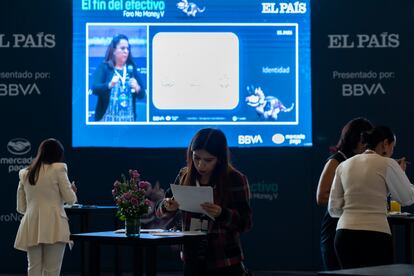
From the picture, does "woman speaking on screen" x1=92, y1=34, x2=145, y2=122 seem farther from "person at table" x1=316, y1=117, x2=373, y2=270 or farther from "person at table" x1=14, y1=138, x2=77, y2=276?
"person at table" x1=316, y1=117, x2=373, y2=270

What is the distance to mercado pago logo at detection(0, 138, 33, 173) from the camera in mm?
10352

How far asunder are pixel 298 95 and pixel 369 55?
97cm

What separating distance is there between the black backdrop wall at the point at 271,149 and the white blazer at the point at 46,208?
215 centimetres

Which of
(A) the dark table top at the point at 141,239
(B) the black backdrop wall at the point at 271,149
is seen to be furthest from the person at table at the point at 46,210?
(A) the dark table top at the point at 141,239

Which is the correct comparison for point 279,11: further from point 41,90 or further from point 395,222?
point 395,222

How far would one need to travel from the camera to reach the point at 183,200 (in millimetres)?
4762

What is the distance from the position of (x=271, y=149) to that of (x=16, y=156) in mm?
2887

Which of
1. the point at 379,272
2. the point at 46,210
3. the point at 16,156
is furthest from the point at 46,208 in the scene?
the point at 379,272

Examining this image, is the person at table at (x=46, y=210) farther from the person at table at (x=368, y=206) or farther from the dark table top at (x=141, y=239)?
the person at table at (x=368, y=206)

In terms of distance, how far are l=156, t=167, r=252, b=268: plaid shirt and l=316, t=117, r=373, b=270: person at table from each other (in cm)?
135

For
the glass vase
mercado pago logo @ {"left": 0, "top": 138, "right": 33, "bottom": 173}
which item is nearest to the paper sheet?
the glass vase

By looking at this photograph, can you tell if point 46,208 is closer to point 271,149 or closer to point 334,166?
point 271,149

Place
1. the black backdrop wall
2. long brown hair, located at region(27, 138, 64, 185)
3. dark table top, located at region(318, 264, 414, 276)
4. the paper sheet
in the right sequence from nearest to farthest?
dark table top, located at region(318, 264, 414, 276), the paper sheet, long brown hair, located at region(27, 138, 64, 185), the black backdrop wall

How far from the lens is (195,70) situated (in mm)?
10180
